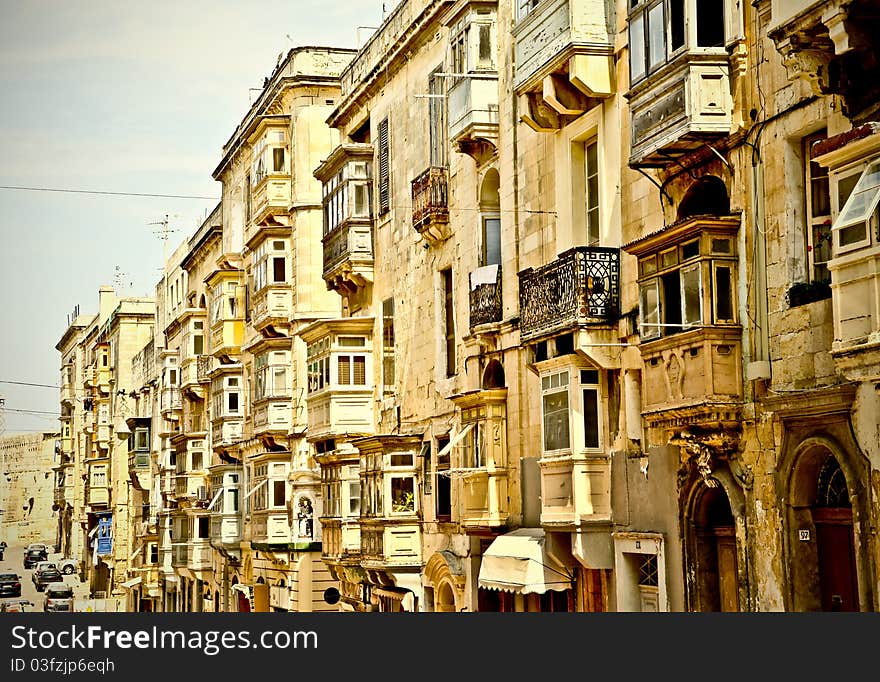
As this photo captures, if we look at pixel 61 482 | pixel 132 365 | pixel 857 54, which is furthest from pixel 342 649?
pixel 61 482

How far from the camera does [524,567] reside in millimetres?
23172

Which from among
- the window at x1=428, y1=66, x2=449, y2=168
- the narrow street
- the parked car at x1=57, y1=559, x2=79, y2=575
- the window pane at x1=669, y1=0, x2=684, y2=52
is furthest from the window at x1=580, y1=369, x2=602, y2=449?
the parked car at x1=57, y1=559, x2=79, y2=575

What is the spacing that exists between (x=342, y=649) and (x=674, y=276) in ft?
22.2

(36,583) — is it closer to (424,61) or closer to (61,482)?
(61,482)

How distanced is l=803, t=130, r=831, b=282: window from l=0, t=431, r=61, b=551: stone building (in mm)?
105022

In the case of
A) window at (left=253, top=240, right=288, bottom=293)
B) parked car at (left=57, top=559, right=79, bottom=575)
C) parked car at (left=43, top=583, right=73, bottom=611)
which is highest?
window at (left=253, top=240, right=288, bottom=293)

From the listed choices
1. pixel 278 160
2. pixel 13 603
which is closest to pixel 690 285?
pixel 278 160

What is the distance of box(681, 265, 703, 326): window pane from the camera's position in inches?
734

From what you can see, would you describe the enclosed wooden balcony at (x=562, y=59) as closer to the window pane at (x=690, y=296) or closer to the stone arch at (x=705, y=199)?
the stone arch at (x=705, y=199)

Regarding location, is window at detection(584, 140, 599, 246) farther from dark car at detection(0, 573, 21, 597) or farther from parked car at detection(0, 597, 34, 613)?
dark car at detection(0, 573, 21, 597)

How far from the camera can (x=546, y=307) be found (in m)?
22.8

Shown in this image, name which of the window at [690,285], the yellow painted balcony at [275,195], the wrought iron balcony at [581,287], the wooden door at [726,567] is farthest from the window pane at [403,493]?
the yellow painted balcony at [275,195]

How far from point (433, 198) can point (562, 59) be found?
721 cm

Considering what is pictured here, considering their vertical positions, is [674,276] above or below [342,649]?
above
